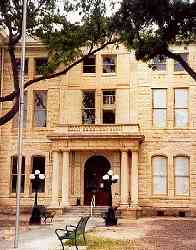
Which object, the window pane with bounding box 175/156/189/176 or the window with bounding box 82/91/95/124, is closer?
the window pane with bounding box 175/156/189/176

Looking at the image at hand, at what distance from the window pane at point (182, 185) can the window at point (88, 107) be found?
6.98m

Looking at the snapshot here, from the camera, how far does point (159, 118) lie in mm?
33031

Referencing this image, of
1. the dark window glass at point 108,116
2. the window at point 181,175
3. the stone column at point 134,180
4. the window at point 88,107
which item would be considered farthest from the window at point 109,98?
the window at point 181,175

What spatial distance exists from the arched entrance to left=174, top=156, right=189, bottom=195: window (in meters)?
4.62

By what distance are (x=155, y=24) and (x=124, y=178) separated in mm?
13550

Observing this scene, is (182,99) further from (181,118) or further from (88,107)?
(88,107)

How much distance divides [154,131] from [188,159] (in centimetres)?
288

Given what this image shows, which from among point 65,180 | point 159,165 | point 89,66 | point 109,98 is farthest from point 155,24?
point 89,66

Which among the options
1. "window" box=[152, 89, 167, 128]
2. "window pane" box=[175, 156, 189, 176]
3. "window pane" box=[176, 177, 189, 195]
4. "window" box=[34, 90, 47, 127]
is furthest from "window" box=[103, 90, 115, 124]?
"window pane" box=[176, 177, 189, 195]

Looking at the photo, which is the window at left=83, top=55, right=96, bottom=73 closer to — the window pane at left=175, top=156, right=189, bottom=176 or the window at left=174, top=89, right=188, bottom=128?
the window at left=174, top=89, right=188, bottom=128

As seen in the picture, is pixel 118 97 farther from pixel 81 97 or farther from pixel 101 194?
pixel 101 194

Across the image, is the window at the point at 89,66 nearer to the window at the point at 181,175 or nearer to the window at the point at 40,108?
the window at the point at 40,108

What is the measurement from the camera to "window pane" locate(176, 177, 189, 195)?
32159 mm

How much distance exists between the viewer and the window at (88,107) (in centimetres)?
3362
